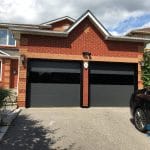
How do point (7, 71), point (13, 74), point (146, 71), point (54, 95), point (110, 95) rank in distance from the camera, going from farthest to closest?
point (13, 74) < point (7, 71) < point (146, 71) < point (110, 95) < point (54, 95)

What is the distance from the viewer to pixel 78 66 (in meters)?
16.0

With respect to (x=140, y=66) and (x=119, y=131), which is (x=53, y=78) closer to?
(x=140, y=66)

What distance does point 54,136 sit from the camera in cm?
915

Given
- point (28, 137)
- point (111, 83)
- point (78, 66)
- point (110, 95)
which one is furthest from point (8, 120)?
point (111, 83)

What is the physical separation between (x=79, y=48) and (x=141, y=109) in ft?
22.8

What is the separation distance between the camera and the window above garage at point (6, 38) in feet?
89.6

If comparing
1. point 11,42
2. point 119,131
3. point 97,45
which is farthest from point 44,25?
point 119,131

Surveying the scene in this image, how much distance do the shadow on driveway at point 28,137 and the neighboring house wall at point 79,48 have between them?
4.63 metres

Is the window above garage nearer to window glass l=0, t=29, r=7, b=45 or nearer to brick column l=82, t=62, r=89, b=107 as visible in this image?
window glass l=0, t=29, r=7, b=45

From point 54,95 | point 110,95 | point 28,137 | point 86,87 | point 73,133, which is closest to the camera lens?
point 28,137

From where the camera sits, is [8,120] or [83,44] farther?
[83,44]

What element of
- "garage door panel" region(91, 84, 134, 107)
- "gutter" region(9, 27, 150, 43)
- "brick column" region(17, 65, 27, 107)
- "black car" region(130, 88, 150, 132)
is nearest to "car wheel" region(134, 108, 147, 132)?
"black car" region(130, 88, 150, 132)

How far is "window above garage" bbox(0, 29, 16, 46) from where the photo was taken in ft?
89.6

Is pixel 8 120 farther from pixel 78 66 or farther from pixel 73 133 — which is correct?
pixel 78 66
